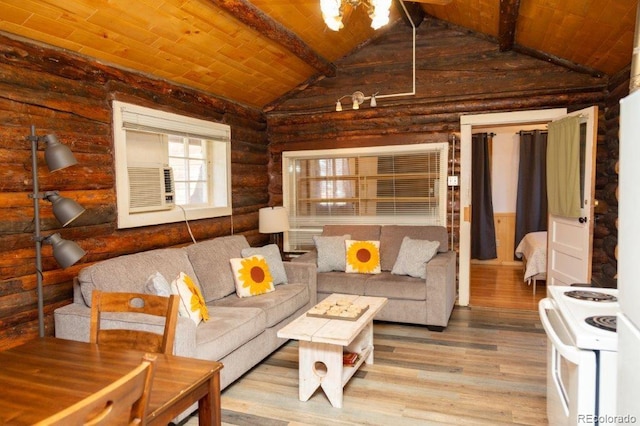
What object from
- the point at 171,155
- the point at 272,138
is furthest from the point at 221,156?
the point at 272,138

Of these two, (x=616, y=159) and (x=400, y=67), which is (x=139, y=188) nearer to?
(x=400, y=67)

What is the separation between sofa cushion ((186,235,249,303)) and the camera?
3.62m

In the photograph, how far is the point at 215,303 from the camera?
11.7 ft

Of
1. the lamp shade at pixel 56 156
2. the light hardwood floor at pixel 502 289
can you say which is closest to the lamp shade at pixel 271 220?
the light hardwood floor at pixel 502 289

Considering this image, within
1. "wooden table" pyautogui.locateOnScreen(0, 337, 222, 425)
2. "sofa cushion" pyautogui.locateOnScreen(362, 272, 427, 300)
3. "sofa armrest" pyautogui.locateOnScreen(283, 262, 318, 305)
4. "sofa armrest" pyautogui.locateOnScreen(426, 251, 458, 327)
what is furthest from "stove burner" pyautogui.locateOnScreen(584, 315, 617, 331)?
"sofa armrest" pyautogui.locateOnScreen(283, 262, 318, 305)

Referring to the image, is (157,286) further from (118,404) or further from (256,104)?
(256,104)

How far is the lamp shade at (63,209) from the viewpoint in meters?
2.49

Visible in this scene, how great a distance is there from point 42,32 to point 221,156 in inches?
85.4

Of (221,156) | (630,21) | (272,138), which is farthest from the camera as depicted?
(272,138)

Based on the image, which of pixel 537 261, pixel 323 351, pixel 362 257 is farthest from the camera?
pixel 537 261

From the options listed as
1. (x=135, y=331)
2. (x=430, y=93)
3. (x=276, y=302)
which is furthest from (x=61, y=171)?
(x=430, y=93)

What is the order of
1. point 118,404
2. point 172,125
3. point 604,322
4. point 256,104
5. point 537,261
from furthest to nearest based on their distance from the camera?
point 537,261, point 256,104, point 172,125, point 604,322, point 118,404

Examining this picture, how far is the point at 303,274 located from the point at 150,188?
1.60 metres

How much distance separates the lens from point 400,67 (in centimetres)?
500
